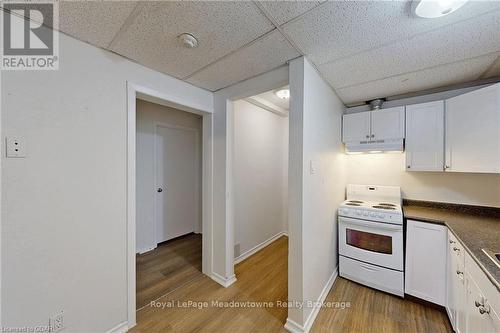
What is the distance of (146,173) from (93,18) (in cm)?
240

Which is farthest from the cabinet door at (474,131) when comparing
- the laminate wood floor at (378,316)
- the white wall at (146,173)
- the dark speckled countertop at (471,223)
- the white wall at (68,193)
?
the white wall at (146,173)

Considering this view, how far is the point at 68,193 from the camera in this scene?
1.35m

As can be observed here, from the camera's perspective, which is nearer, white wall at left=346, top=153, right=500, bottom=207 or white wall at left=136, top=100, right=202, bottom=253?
white wall at left=346, top=153, right=500, bottom=207

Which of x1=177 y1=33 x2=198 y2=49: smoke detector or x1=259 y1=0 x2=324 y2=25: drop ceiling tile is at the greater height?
x1=259 y1=0 x2=324 y2=25: drop ceiling tile

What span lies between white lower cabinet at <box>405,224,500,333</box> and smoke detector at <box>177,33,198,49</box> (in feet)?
7.31

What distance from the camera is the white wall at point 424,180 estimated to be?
2.10 metres

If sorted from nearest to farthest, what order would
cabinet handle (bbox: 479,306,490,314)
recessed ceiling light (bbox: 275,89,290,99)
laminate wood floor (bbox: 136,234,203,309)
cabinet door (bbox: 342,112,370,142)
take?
cabinet handle (bbox: 479,306,490,314)
laminate wood floor (bbox: 136,234,203,309)
cabinet door (bbox: 342,112,370,142)
recessed ceiling light (bbox: 275,89,290,99)

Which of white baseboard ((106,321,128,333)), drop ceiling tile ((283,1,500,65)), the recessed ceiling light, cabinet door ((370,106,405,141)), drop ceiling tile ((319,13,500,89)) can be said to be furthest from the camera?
the recessed ceiling light

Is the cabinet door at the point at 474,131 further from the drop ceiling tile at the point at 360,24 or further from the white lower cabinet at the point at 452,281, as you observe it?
the drop ceiling tile at the point at 360,24

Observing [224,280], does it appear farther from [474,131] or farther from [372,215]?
[474,131]

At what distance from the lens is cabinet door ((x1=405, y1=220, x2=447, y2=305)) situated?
1830 mm

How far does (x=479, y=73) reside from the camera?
6.20 ft

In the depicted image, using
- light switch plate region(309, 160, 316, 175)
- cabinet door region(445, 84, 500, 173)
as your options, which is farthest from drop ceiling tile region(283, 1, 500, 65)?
cabinet door region(445, 84, 500, 173)
